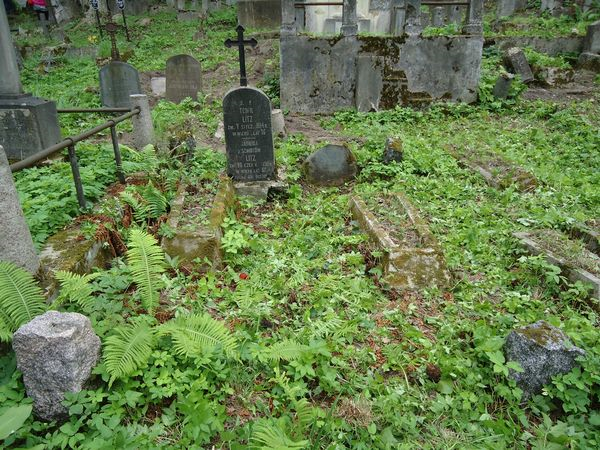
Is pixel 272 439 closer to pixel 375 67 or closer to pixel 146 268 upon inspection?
pixel 146 268

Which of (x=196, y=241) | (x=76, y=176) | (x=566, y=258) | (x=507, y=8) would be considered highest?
(x=507, y=8)

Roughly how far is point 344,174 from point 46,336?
4817 mm

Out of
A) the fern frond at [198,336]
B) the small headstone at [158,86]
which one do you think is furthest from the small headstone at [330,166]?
the small headstone at [158,86]

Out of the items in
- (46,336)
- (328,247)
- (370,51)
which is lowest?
(328,247)

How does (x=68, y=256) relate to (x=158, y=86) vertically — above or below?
below

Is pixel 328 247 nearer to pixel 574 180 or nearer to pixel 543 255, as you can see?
pixel 543 255

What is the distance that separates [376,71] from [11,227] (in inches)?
338

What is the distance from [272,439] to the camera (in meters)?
1.99

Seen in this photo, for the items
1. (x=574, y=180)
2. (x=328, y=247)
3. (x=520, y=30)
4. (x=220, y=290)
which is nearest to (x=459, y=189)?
(x=574, y=180)

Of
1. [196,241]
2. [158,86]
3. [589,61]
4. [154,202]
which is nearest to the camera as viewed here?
[196,241]

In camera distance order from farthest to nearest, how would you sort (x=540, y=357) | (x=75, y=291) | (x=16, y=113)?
(x=16, y=113)
(x=75, y=291)
(x=540, y=357)

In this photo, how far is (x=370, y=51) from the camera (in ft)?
31.4

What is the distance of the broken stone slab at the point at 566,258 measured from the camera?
3531mm

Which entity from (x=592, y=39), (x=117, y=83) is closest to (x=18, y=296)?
(x=117, y=83)
